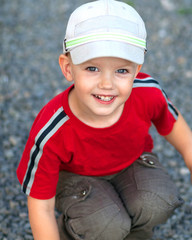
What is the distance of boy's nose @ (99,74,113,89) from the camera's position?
1562mm

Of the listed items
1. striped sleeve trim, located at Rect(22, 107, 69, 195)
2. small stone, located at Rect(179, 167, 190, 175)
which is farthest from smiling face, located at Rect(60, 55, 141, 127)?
small stone, located at Rect(179, 167, 190, 175)

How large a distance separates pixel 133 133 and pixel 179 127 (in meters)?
0.28

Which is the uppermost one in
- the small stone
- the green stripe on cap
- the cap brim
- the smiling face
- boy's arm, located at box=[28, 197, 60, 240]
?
the green stripe on cap

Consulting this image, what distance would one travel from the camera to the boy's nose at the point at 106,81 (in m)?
1.56

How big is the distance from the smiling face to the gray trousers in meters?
0.42

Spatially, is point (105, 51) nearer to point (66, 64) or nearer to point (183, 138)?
point (66, 64)

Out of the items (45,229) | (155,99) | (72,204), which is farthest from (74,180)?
(155,99)

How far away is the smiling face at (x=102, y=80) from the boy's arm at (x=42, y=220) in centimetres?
47

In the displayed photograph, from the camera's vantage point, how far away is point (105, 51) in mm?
1472

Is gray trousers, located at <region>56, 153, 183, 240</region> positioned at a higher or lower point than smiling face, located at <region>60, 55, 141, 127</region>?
lower

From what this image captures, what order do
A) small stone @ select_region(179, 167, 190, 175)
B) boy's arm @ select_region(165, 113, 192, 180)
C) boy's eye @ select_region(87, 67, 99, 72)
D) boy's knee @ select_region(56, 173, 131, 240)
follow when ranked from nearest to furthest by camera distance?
boy's eye @ select_region(87, 67, 99, 72), boy's knee @ select_region(56, 173, 131, 240), boy's arm @ select_region(165, 113, 192, 180), small stone @ select_region(179, 167, 190, 175)

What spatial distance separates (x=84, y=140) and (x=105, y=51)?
0.48 m

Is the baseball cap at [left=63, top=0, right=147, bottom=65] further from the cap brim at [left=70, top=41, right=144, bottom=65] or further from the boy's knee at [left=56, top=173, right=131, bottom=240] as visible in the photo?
the boy's knee at [left=56, top=173, right=131, bottom=240]

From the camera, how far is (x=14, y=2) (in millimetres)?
4758
